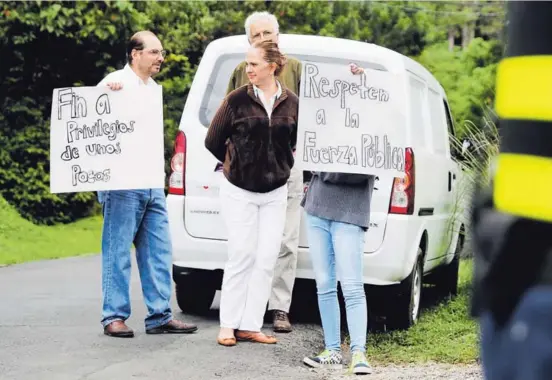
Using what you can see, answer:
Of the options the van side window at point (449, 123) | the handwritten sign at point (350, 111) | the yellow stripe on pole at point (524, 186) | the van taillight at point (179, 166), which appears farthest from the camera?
the van side window at point (449, 123)

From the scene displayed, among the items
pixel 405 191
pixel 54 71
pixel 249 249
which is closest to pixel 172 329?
pixel 249 249

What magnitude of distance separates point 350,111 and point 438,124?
2217 millimetres

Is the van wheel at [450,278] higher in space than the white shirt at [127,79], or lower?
lower

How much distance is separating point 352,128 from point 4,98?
11156 mm

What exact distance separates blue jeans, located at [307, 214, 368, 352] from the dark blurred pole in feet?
14.8

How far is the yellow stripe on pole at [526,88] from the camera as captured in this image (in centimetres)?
137

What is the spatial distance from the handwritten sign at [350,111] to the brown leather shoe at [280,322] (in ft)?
4.16

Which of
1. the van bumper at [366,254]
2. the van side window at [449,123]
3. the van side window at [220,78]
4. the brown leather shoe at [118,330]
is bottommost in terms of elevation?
the brown leather shoe at [118,330]

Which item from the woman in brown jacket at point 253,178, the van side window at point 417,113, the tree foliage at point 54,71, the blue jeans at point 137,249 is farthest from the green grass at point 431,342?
the tree foliage at point 54,71

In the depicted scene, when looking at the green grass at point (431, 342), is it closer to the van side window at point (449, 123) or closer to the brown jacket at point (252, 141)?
the brown jacket at point (252, 141)

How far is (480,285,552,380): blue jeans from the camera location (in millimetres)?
1356

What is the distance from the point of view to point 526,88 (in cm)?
139

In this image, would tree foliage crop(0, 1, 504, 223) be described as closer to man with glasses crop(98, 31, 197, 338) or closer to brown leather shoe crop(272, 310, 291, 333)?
brown leather shoe crop(272, 310, 291, 333)

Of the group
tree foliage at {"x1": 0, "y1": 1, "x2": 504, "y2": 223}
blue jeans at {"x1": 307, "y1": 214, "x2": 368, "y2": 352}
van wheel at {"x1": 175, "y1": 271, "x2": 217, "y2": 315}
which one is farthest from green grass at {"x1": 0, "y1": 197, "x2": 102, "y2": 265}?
blue jeans at {"x1": 307, "y1": 214, "x2": 368, "y2": 352}
